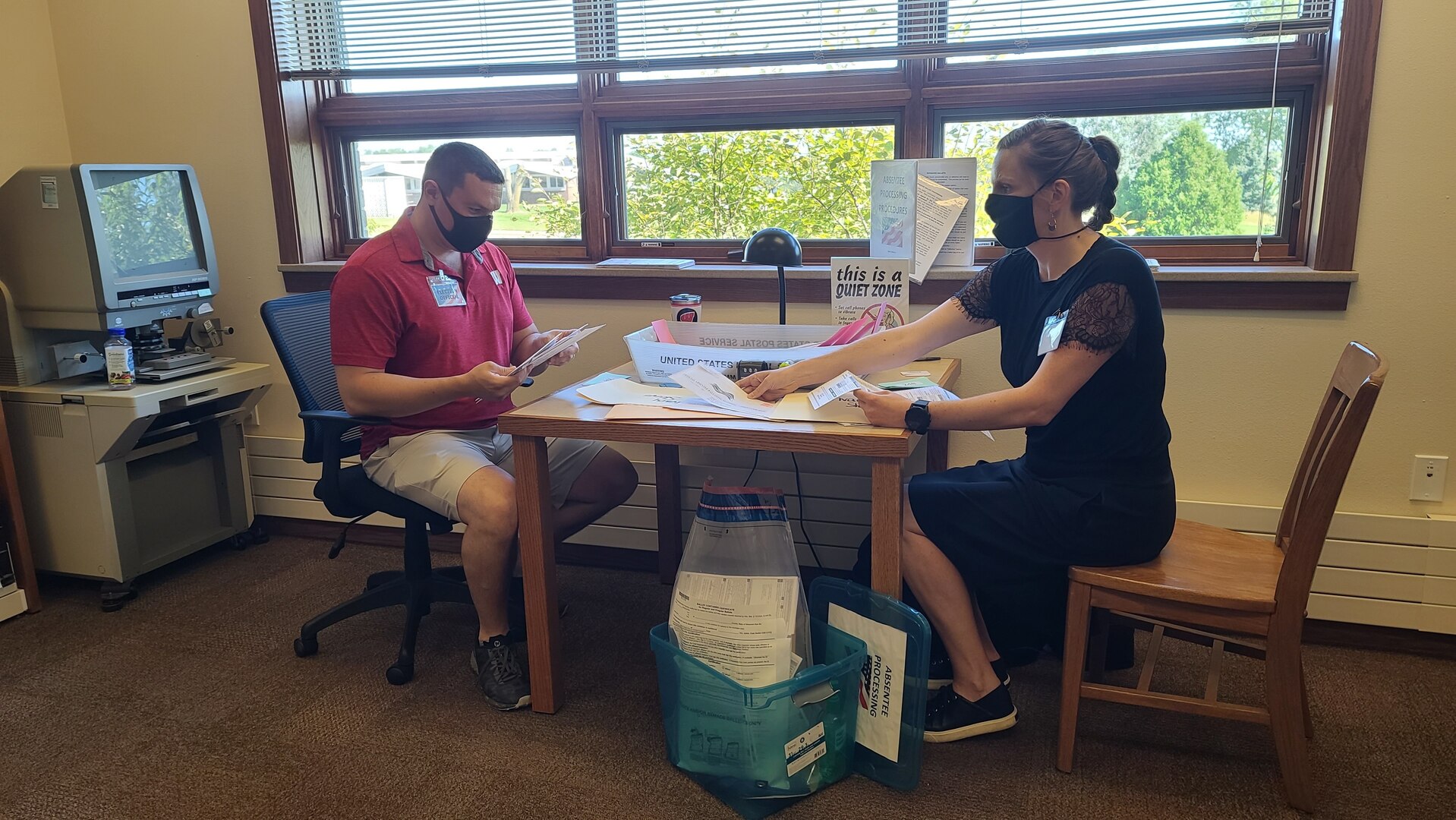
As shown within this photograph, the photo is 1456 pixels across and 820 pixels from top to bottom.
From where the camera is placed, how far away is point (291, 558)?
9.68 ft

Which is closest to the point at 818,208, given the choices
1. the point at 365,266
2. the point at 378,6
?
the point at 365,266

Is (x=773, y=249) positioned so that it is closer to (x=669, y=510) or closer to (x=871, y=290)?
(x=871, y=290)

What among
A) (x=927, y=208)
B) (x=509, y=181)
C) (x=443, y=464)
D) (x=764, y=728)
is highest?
(x=509, y=181)

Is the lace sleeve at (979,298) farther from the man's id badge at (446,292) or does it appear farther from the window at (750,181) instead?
the man's id badge at (446,292)

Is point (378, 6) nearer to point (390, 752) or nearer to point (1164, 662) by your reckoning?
point (390, 752)

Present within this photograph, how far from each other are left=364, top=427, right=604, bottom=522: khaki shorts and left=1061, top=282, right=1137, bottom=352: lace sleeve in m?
1.05

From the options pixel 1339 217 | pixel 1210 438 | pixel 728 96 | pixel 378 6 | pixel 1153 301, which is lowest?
pixel 1210 438

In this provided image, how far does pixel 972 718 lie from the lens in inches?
74.2

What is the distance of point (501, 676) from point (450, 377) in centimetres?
66

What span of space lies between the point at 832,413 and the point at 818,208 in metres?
1.09

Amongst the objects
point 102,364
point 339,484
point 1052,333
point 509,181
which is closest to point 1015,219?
point 1052,333

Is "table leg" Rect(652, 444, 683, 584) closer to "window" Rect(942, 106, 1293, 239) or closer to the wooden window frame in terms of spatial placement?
the wooden window frame

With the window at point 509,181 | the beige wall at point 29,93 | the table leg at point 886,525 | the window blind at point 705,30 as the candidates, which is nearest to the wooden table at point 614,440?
the table leg at point 886,525

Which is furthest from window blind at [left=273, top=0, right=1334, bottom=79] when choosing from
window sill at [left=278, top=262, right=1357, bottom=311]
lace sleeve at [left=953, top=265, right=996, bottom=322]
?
lace sleeve at [left=953, top=265, right=996, bottom=322]
